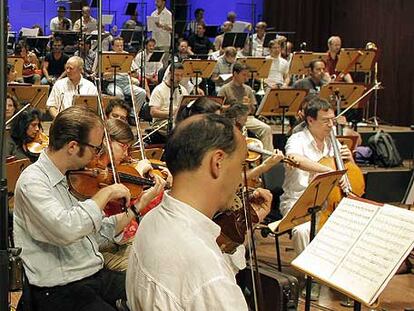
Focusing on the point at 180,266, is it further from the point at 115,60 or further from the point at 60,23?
the point at 60,23

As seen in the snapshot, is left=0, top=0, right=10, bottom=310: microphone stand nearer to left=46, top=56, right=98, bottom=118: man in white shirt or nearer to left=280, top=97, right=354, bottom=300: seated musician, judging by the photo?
left=280, top=97, right=354, bottom=300: seated musician

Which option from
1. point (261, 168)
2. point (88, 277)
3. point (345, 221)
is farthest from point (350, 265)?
point (261, 168)

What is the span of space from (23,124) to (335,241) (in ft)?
12.2

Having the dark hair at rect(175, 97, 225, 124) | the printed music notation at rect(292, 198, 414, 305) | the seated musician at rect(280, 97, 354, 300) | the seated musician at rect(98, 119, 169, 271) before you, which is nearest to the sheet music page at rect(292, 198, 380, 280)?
the printed music notation at rect(292, 198, 414, 305)

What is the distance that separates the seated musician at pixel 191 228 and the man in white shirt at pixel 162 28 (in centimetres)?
1203

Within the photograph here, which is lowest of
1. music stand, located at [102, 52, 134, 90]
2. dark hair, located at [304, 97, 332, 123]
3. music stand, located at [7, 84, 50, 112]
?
music stand, located at [7, 84, 50, 112]

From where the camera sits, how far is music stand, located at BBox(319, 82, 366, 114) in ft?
30.0

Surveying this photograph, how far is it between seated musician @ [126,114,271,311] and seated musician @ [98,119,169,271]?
5.56ft

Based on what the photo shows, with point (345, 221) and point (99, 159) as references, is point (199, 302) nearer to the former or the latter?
point (345, 221)

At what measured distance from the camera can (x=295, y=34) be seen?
15281 millimetres

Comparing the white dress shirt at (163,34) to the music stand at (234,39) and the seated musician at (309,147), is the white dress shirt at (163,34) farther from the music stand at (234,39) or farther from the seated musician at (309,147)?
the seated musician at (309,147)

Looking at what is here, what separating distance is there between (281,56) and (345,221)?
1003 centimetres

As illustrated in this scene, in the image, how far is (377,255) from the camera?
3182 mm

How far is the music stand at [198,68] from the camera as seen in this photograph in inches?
442
